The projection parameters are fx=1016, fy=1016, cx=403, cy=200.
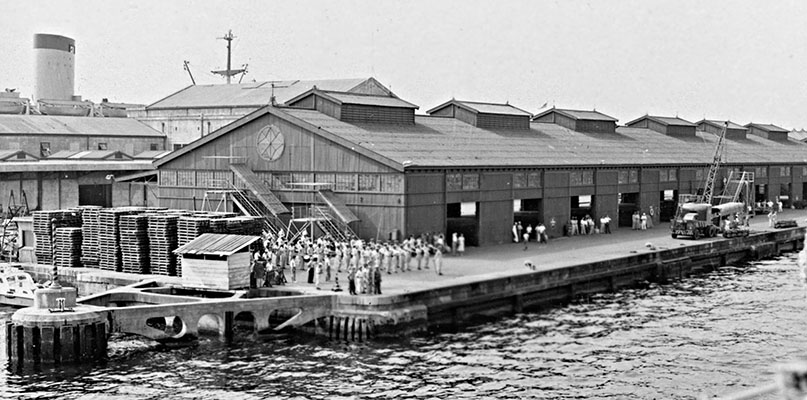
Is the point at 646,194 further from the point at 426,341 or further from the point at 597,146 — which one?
the point at 426,341

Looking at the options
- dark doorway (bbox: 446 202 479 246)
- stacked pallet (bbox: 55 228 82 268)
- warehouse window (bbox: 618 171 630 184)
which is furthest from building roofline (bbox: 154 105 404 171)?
warehouse window (bbox: 618 171 630 184)

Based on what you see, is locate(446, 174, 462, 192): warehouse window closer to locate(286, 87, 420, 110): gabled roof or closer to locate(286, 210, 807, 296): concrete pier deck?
locate(286, 210, 807, 296): concrete pier deck

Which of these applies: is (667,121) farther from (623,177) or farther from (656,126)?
(623,177)

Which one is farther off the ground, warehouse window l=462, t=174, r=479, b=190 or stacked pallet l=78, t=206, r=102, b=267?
warehouse window l=462, t=174, r=479, b=190

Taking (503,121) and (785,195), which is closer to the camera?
(503,121)

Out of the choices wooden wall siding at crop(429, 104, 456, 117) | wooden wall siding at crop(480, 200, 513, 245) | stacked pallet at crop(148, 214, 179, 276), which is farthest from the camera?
wooden wall siding at crop(429, 104, 456, 117)

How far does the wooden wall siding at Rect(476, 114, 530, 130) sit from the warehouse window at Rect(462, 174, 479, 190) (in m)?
15.5

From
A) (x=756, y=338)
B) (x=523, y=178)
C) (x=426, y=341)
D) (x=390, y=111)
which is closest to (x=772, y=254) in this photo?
(x=523, y=178)

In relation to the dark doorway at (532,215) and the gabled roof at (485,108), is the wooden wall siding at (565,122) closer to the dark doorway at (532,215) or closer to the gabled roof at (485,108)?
the gabled roof at (485,108)

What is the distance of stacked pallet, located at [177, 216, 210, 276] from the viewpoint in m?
46.8

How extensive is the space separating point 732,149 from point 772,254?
2864 cm

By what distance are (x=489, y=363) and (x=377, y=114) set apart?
31962mm

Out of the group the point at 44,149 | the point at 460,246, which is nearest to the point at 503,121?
the point at 460,246

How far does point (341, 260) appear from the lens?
4922 cm
